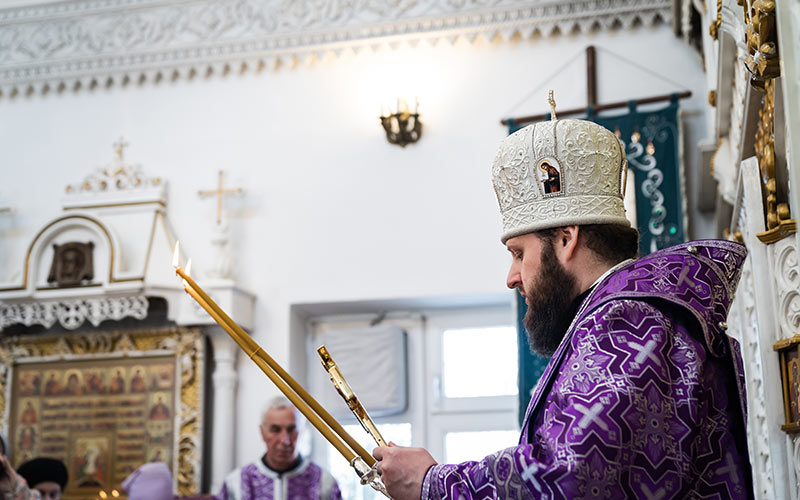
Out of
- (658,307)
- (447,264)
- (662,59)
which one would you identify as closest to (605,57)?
(662,59)

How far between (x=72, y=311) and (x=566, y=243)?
500cm

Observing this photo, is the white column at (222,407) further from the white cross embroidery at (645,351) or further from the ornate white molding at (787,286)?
the white cross embroidery at (645,351)

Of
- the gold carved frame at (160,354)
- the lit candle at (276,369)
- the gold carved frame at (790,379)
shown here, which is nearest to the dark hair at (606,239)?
the lit candle at (276,369)

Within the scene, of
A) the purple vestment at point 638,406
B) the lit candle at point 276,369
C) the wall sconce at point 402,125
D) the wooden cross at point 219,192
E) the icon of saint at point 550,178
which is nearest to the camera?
the purple vestment at point 638,406

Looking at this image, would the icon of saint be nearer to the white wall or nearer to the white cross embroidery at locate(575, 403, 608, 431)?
the white cross embroidery at locate(575, 403, 608, 431)

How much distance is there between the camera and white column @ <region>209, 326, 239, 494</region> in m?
6.10

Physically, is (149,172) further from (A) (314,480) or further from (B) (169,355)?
(A) (314,480)

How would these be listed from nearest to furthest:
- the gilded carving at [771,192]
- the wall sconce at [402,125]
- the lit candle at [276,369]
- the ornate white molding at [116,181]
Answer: the lit candle at [276,369]
the gilded carving at [771,192]
the wall sconce at [402,125]
the ornate white molding at [116,181]

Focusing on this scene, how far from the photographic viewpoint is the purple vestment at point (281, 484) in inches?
211

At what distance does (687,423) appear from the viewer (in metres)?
1.62

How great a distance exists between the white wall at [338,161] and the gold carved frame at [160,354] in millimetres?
302

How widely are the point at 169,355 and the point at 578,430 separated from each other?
520 centimetres

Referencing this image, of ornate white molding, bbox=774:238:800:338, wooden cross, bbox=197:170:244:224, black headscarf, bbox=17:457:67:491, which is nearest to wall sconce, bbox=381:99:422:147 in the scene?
wooden cross, bbox=197:170:244:224

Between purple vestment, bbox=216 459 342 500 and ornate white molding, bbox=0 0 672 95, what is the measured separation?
293 centimetres
